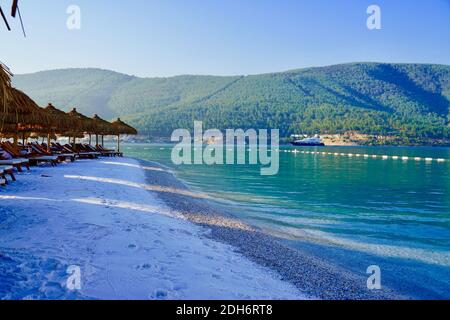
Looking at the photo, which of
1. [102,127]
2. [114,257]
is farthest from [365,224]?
[102,127]

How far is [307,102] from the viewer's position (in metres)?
162

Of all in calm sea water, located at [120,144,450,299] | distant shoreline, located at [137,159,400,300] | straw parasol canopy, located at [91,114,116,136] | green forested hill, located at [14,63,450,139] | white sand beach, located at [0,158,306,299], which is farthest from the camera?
green forested hill, located at [14,63,450,139]

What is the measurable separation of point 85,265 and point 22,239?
1298 millimetres

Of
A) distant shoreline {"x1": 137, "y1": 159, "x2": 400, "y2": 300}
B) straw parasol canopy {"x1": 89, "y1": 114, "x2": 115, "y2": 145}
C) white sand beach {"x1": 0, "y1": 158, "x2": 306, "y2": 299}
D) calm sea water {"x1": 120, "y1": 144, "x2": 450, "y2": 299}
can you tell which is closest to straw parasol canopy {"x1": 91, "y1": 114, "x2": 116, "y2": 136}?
straw parasol canopy {"x1": 89, "y1": 114, "x2": 115, "y2": 145}

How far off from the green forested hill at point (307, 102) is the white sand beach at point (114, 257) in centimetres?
12421

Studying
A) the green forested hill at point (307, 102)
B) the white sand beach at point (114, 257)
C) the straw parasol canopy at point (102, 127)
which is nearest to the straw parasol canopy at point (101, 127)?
the straw parasol canopy at point (102, 127)

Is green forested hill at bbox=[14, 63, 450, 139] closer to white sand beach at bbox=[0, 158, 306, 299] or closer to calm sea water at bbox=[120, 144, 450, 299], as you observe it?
calm sea water at bbox=[120, 144, 450, 299]

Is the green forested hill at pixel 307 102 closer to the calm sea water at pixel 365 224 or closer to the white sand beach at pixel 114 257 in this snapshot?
the calm sea water at pixel 365 224

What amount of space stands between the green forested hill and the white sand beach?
12421cm

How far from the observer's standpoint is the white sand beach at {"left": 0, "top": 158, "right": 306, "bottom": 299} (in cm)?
354

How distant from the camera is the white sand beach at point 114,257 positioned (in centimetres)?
354

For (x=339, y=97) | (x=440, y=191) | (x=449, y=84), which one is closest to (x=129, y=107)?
(x=339, y=97)

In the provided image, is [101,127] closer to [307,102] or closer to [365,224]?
[365,224]
